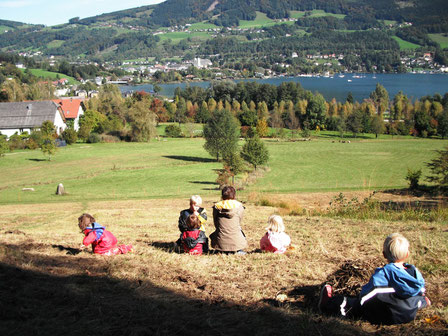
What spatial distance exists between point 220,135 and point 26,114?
41.1 m

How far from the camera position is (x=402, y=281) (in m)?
4.57

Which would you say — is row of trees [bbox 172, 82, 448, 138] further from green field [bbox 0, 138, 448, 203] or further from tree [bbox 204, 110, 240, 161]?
tree [bbox 204, 110, 240, 161]

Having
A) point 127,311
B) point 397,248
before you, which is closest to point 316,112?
point 397,248

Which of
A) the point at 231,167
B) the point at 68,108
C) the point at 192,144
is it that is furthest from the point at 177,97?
the point at 231,167

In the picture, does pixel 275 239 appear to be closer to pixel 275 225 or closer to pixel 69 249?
pixel 275 225

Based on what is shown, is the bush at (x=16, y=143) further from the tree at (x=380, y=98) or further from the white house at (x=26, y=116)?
the tree at (x=380, y=98)

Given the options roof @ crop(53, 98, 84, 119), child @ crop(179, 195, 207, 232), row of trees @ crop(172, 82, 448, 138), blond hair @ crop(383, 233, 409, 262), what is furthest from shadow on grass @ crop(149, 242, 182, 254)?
roof @ crop(53, 98, 84, 119)

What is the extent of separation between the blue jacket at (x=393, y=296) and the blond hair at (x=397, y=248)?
11cm

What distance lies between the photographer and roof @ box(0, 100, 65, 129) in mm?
72688

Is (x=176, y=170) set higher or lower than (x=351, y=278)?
lower

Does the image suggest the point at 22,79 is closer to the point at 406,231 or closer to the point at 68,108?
the point at 68,108

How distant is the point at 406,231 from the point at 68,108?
8610 cm

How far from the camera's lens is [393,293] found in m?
4.60

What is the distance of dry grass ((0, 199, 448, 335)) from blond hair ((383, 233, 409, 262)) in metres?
0.75
